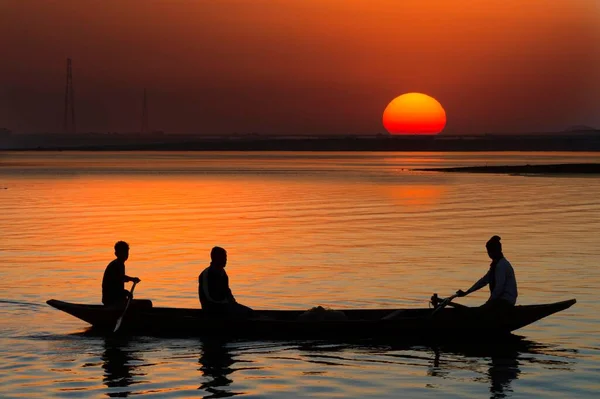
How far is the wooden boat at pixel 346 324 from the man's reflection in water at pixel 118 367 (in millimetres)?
828

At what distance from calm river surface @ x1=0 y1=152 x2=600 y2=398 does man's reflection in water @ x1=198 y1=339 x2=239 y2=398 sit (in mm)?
45

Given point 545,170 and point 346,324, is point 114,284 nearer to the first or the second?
point 346,324

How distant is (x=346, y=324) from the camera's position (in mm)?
21031

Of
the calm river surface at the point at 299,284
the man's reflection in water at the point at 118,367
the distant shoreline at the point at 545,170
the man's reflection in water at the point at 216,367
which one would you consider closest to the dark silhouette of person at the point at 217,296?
the man's reflection in water at the point at 216,367

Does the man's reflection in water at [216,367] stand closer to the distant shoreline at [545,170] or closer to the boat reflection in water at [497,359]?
the boat reflection in water at [497,359]

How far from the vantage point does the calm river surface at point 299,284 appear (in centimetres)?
1786

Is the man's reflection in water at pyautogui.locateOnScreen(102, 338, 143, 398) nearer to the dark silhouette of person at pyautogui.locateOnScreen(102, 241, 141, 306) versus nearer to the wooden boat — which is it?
the wooden boat

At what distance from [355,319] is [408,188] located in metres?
67.5

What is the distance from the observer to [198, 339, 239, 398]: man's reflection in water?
677 inches

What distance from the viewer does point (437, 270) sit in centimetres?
3189

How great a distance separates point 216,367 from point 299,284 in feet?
33.7

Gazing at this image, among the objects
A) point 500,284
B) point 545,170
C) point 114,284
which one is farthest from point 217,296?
point 545,170

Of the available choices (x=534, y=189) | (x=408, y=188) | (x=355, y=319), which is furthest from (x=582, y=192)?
(x=355, y=319)

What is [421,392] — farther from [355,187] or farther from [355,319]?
[355,187]
